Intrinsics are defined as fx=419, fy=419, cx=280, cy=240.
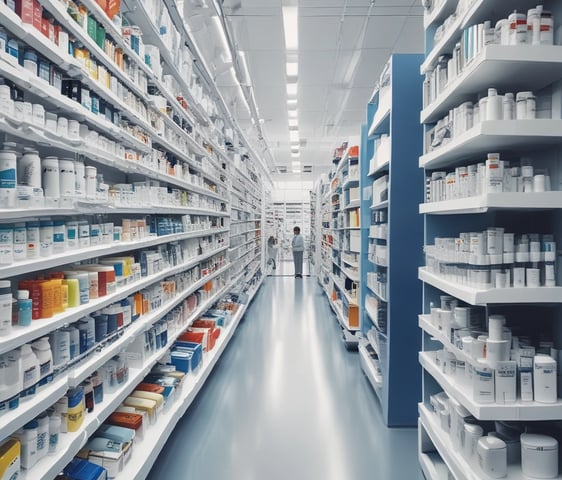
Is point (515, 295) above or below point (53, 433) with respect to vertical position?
above

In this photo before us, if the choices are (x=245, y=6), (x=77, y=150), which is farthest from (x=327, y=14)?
(x=77, y=150)

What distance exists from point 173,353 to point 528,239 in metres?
3.06

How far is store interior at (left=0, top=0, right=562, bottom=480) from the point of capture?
5.81ft

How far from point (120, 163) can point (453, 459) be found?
2.44 meters

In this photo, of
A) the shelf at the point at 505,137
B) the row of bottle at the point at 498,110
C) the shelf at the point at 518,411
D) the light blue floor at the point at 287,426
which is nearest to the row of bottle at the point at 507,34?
the row of bottle at the point at 498,110

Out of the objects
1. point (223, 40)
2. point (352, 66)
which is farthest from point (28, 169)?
point (352, 66)

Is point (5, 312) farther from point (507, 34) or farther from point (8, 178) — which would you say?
point (507, 34)

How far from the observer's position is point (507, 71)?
Answer: 6.34 ft

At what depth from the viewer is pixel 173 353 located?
3.85m

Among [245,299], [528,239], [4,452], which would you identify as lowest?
[245,299]

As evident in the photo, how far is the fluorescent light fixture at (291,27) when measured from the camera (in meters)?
5.68

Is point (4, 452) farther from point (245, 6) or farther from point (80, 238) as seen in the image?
point (245, 6)

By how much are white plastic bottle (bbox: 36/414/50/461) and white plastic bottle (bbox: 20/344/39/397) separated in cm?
19

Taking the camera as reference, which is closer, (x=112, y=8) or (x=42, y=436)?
(x=42, y=436)
